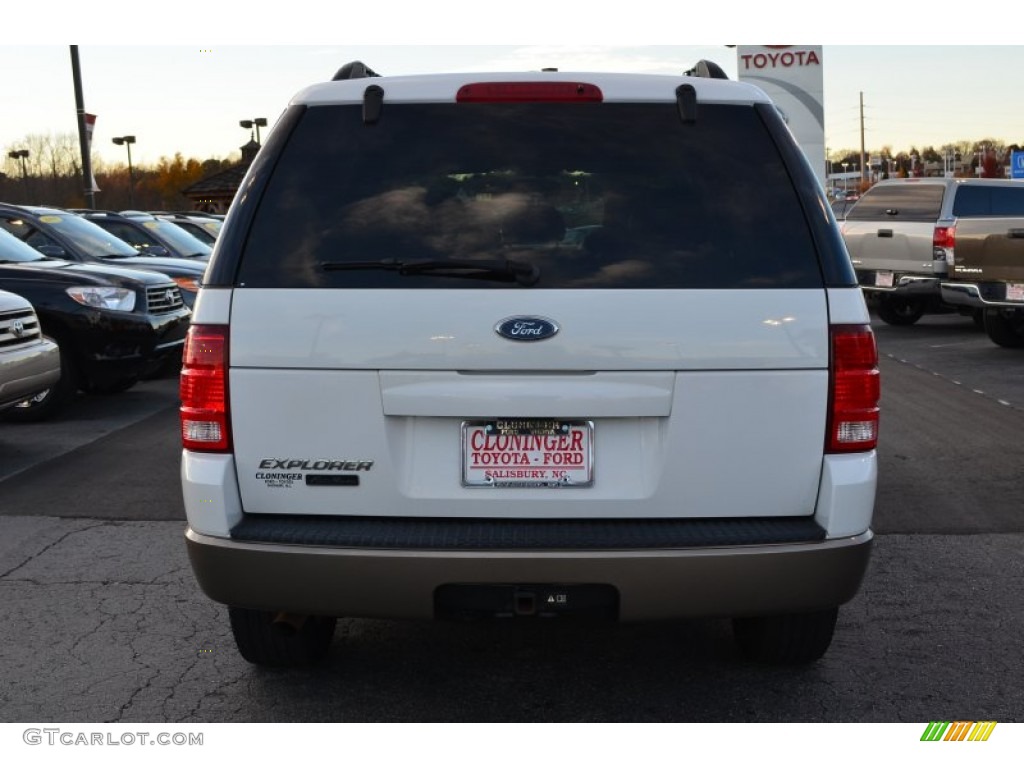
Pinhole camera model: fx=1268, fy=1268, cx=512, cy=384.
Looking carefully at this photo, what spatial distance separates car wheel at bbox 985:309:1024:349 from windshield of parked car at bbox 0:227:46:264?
34.1ft

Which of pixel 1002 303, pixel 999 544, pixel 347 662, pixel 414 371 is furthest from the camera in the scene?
pixel 1002 303

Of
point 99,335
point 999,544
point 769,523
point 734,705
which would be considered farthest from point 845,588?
point 99,335

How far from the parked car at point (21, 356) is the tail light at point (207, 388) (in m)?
5.25

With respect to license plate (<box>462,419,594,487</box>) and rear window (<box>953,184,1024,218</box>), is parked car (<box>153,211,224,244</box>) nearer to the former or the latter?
rear window (<box>953,184,1024,218</box>)

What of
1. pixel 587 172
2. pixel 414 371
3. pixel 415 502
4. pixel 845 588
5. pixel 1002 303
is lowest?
pixel 1002 303

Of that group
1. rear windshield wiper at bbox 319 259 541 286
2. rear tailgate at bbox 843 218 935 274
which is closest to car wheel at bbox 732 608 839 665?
rear windshield wiper at bbox 319 259 541 286

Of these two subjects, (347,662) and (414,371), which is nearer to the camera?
(414,371)

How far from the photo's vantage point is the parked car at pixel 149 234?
1720 cm

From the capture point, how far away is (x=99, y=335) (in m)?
10.9

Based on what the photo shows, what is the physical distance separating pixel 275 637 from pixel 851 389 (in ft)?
6.78

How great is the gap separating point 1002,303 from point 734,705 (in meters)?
11.2

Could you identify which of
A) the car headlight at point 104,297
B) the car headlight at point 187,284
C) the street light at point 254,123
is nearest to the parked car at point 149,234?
the car headlight at point 187,284

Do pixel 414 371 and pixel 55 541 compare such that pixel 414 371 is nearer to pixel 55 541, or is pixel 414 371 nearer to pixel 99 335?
pixel 55 541

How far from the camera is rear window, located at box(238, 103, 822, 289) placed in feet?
11.7
